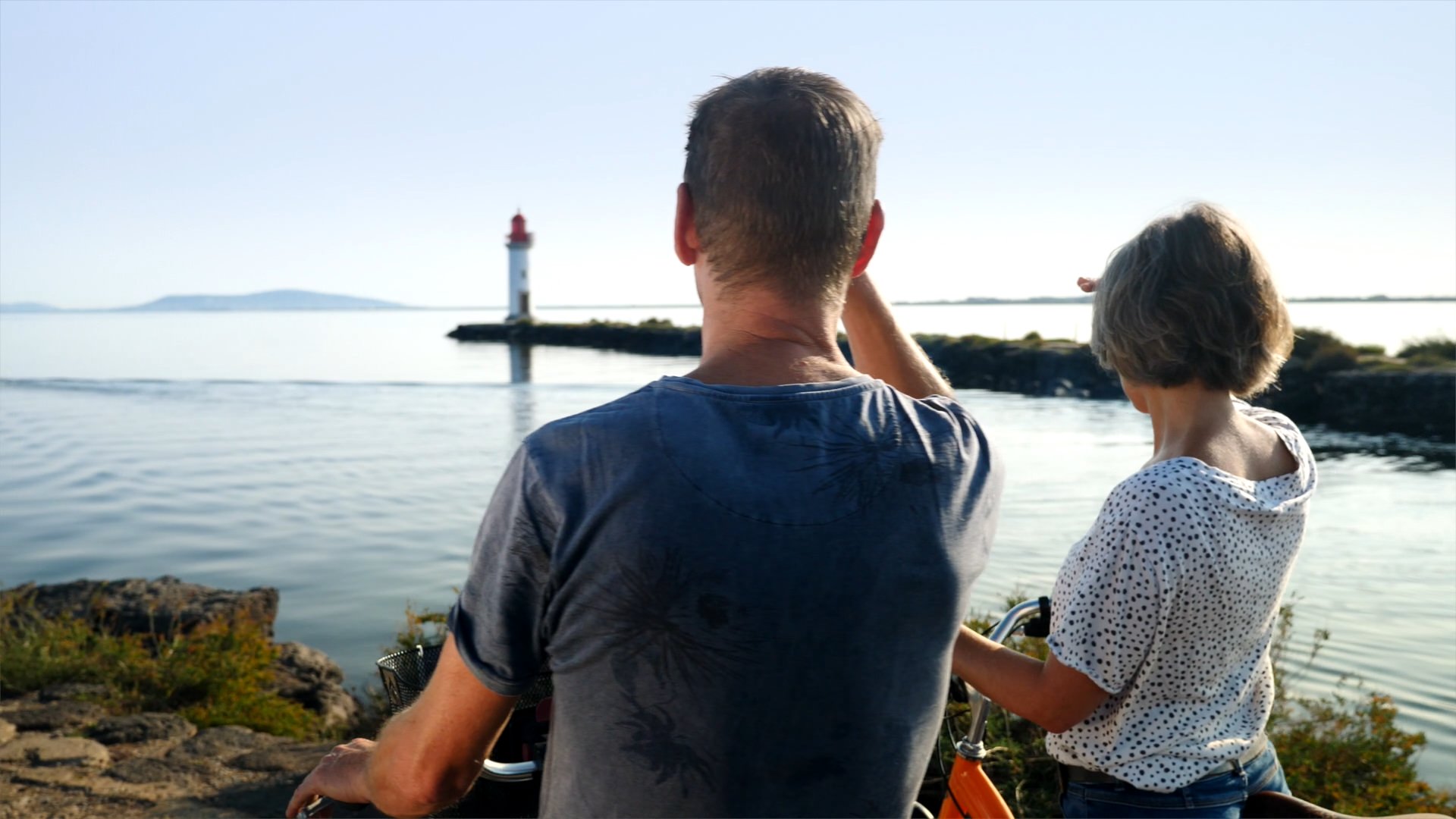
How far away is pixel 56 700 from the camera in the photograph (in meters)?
6.29

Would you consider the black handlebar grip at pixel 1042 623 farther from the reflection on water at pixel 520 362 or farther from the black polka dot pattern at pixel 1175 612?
the reflection on water at pixel 520 362

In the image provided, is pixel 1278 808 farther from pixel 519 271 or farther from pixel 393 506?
pixel 519 271

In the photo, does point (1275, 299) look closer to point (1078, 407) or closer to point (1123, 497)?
point (1123, 497)

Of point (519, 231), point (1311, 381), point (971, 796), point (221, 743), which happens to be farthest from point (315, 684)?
point (519, 231)

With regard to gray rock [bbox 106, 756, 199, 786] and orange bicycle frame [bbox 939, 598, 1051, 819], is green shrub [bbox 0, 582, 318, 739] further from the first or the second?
orange bicycle frame [bbox 939, 598, 1051, 819]

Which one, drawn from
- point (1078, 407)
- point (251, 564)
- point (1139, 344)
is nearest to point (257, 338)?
point (1078, 407)

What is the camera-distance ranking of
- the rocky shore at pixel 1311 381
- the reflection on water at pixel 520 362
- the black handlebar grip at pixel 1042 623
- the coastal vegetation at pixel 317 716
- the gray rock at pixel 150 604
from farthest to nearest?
the reflection on water at pixel 520 362, the rocky shore at pixel 1311 381, the gray rock at pixel 150 604, the coastal vegetation at pixel 317 716, the black handlebar grip at pixel 1042 623

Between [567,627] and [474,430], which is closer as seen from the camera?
[567,627]

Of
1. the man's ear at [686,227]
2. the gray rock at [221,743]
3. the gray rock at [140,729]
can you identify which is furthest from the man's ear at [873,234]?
the gray rock at [140,729]

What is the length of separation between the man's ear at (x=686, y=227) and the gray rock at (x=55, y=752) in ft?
16.7

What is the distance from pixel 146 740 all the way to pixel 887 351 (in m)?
5.21

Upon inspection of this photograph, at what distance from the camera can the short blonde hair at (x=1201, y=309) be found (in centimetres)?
197

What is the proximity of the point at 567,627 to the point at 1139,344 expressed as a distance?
1.22m

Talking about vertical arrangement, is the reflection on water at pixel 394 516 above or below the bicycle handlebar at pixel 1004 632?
below
